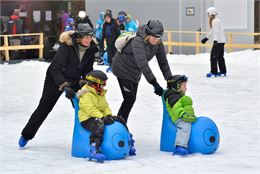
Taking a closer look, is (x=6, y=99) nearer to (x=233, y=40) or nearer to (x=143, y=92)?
(x=143, y=92)

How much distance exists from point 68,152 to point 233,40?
16.5 m

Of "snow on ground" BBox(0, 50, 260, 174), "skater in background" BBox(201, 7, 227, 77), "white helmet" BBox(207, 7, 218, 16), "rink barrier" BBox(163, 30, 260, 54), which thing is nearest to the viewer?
"snow on ground" BBox(0, 50, 260, 174)

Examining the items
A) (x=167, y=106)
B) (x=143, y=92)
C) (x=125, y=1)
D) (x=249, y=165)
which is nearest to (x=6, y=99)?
(x=143, y=92)

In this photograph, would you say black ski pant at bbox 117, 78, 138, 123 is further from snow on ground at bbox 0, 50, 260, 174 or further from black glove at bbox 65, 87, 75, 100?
black glove at bbox 65, 87, 75, 100

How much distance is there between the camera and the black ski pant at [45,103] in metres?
8.41

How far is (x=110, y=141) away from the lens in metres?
7.69

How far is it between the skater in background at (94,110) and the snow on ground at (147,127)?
0.80 ft

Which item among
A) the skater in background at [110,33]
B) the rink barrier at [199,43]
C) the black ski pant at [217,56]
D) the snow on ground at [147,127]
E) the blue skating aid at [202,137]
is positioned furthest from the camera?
the rink barrier at [199,43]

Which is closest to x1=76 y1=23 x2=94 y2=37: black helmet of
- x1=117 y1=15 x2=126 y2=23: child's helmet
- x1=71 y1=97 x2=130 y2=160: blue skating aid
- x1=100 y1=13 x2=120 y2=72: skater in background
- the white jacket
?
x1=71 y1=97 x2=130 y2=160: blue skating aid

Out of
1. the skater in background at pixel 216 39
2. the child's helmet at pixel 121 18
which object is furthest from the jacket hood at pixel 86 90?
the child's helmet at pixel 121 18

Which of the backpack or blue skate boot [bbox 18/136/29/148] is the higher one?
the backpack

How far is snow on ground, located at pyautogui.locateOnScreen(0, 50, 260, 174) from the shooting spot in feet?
24.5

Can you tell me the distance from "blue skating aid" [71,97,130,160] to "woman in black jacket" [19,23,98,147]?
0.46 m

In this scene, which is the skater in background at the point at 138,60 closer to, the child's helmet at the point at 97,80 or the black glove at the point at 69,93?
the child's helmet at the point at 97,80
